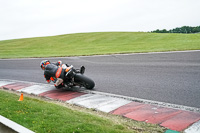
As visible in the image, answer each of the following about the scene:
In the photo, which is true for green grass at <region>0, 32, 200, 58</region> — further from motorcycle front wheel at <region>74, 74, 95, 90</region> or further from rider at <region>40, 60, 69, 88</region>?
rider at <region>40, 60, 69, 88</region>

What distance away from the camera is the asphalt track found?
6.32 metres

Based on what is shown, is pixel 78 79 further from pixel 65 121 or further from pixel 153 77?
pixel 65 121

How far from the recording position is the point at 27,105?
5.82 metres

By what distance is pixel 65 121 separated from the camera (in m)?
4.55

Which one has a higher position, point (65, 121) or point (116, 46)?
point (116, 46)

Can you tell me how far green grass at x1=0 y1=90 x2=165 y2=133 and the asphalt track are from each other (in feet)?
5.56

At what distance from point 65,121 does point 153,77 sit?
4.63 m

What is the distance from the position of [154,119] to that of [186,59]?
645 cm

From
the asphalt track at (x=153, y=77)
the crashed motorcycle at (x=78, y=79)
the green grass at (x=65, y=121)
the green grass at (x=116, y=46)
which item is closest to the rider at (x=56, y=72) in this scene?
the crashed motorcycle at (x=78, y=79)

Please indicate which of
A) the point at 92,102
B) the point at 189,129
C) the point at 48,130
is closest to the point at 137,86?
the point at 92,102

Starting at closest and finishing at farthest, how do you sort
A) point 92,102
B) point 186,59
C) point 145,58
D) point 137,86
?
point 92,102
point 137,86
point 186,59
point 145,58

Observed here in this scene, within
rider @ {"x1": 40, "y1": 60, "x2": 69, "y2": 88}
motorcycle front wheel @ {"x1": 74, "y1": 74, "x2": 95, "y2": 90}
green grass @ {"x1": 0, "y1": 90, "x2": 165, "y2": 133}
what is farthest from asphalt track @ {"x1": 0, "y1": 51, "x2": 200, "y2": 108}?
green grass @ {"x1": 0, "y1": 90, "x2": 165, "y2": 133}

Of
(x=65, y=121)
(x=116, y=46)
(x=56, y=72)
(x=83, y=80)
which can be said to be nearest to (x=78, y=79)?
(x=83, y=80)

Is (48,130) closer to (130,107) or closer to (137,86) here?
(130,107)
